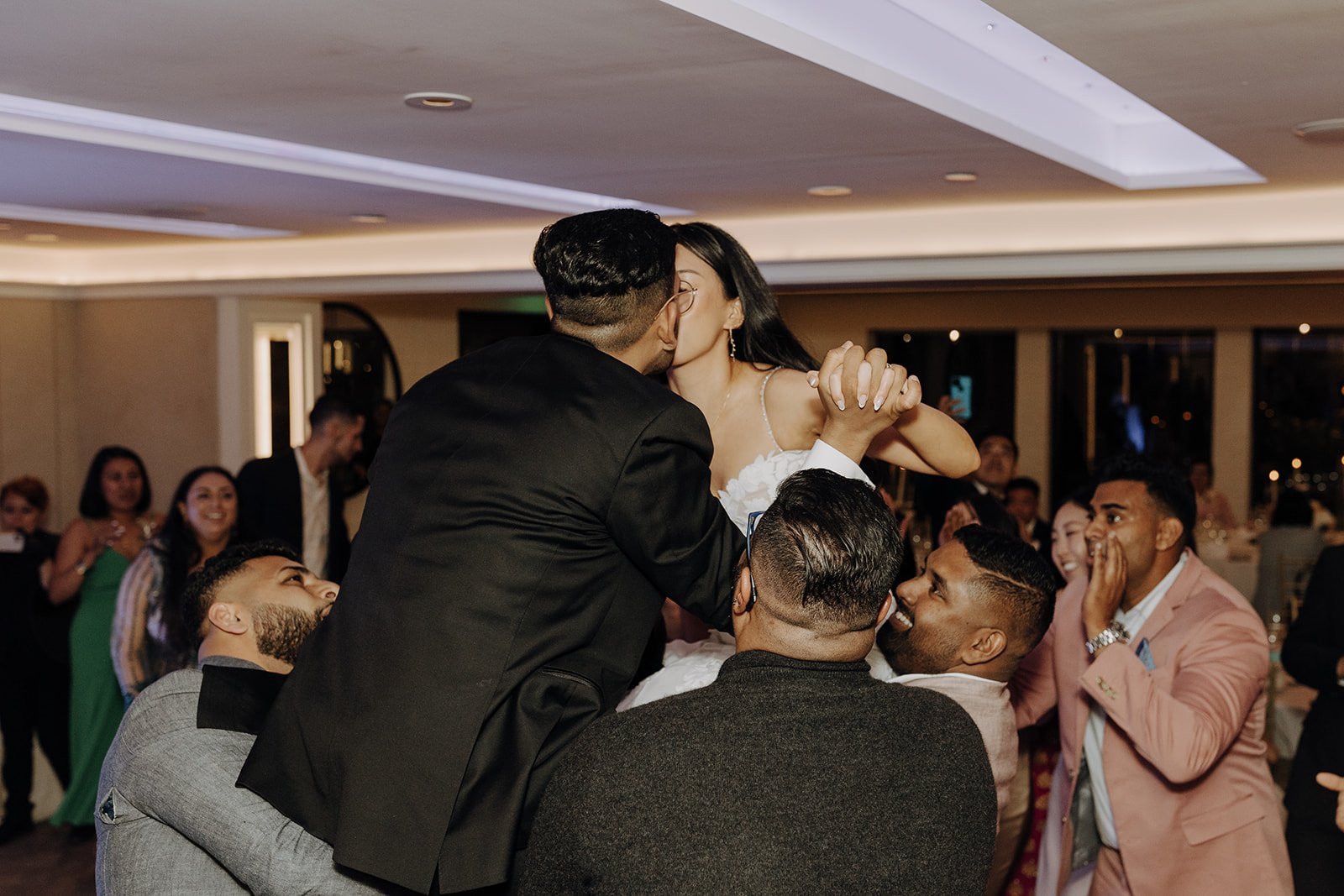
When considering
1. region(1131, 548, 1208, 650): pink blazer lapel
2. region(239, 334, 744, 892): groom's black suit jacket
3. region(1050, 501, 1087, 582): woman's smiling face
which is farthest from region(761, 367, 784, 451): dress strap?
region(1050, 501, 1087, 582): woman's smiling face

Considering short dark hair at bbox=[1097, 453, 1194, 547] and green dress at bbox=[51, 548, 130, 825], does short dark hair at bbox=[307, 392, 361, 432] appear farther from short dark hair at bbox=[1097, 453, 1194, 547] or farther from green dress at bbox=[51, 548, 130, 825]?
short dark hair at bbox=[1097, 453, 1194, 547]

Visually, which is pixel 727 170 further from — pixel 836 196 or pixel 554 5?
pixel 554 5

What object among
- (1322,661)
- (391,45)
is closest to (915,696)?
(391,45)

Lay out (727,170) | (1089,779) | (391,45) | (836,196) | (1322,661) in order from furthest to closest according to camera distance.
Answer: (836,196) → (727,170) → (1322,661) → (1089,779) → (391,45)

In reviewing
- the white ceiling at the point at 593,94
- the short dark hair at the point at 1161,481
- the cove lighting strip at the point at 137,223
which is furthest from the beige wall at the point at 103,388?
the short dark hair at the point at 1161,481

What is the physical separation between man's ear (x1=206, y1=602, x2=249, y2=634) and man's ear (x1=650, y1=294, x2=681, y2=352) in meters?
1.07

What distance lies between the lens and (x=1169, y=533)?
10.4 ft

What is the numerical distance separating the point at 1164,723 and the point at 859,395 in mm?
1325

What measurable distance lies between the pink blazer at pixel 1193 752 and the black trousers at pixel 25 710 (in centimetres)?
455

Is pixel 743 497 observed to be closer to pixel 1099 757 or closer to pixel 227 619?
pixel 227 619

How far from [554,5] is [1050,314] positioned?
878 centimetres

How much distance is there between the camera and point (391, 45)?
277 centimetres

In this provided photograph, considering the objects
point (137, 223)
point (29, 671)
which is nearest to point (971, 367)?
point (137, 223)

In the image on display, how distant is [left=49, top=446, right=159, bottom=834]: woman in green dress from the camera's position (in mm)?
5449
